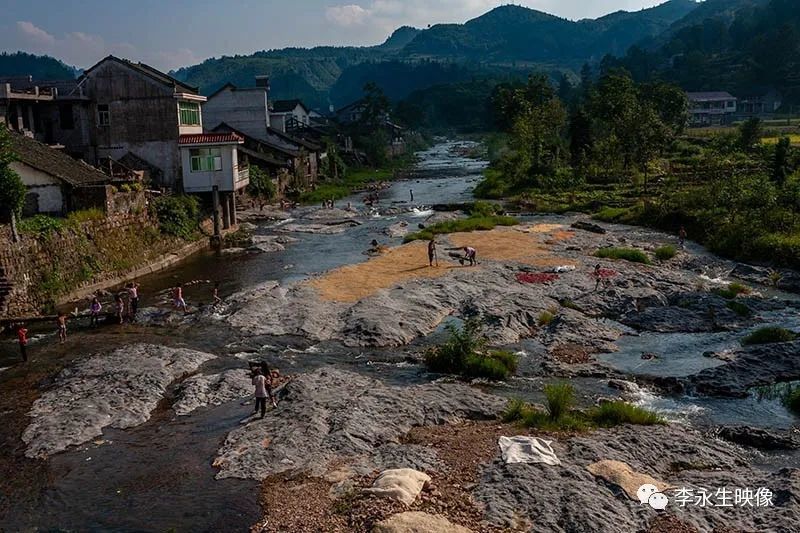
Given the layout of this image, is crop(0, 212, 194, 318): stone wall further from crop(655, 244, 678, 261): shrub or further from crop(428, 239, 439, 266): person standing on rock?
crop(655, 244, 678, 261): shrub

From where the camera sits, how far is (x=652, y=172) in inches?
3307

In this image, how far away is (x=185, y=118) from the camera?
58500 millimetres

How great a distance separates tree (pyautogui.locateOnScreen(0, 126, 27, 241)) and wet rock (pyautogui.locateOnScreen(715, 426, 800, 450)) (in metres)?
34.1

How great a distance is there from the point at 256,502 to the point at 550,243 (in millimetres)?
38115

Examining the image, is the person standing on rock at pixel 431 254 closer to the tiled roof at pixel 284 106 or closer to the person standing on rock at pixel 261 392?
the person standing on rock at pixel 261 392

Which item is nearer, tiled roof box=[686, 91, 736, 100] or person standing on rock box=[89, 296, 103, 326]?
person standing on rock box=[89, 296, 103, 326]

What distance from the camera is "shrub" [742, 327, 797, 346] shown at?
2966 cm

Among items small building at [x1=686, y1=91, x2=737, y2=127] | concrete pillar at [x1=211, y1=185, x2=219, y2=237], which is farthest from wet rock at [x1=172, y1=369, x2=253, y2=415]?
small building at [x1=686, y1=91, x2=737, y2=127]

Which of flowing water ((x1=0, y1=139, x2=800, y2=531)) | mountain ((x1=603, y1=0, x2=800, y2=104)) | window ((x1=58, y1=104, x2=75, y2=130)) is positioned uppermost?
mountain ((x1=603, y1=0, x2=800, y2=104))

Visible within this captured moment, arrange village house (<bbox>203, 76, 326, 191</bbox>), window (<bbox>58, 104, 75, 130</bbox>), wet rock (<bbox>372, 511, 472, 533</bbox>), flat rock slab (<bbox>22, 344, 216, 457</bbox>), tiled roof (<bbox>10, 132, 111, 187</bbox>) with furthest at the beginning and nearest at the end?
village house (<bbox>203, 76, 326, 191</bbox>)
window (<bbox>58, 104, 75, 130</bbox>)
tiled roof (<bbox>10, 132, 111, 187</bbox>)
flat rock slab (<bbox>22, 344, 216, 457</bbox>)
wet rock (<bbox>372, 511, 472, 533</bbox>)

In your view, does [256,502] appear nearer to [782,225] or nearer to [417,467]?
[417,467]

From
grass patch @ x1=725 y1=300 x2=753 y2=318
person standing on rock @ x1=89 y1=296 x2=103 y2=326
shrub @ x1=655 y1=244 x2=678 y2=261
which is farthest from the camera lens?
shrub @ x1=655 y1=244 x2=678 y2=261

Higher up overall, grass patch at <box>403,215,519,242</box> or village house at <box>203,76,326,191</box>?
village house at <box>203,76,326,191</box>

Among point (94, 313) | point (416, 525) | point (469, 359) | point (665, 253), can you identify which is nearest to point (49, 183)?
point (94, 313)
